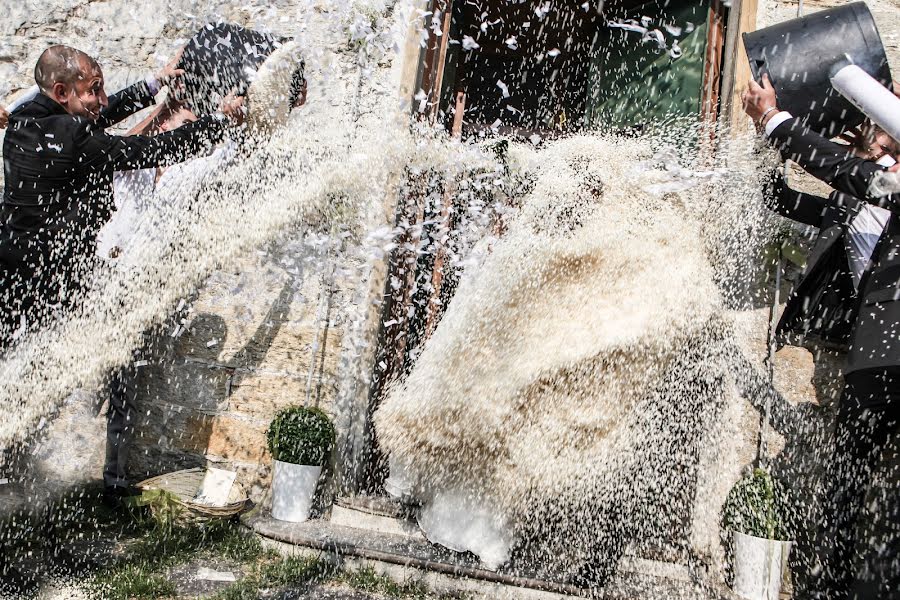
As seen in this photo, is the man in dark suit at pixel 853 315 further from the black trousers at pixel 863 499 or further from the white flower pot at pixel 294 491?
the white flower pot at pixel 294 491

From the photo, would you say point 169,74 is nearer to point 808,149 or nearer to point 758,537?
point 808,149

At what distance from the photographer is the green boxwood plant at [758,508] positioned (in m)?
2.97

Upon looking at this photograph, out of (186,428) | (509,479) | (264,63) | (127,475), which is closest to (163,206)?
(264,63)

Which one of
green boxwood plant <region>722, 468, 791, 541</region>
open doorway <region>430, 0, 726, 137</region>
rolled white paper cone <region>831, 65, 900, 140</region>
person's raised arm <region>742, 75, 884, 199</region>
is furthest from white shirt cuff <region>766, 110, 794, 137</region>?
green boxwood plant <region>722, 468, 791, 541</region>

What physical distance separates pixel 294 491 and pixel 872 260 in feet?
9.17

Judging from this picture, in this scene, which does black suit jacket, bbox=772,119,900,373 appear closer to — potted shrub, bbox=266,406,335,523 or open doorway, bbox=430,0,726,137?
open doorway, bbox=430,0,726,137

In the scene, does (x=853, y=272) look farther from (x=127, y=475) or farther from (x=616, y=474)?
(x=127, y=475)

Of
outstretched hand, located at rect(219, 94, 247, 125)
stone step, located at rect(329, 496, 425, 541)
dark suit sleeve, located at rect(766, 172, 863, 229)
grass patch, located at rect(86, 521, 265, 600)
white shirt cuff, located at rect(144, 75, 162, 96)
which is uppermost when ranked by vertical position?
white shirt cuff, located at rect(144, 75, 162, 96)

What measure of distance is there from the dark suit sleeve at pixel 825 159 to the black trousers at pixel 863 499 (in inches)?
26.3

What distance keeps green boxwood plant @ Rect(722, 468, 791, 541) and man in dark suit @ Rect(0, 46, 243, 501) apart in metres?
2.99

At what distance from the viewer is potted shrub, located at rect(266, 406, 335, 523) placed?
3.39m

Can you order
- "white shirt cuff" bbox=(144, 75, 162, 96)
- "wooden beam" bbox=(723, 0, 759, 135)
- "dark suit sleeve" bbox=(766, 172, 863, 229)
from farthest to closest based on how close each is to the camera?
"wooden beam" bbox=(723, 0, 759, 135) < "white shirt cuff" bbox=(144, 75, 162, 96) < "dark suit sleeve" bbox=(766, 172, 863, 229)

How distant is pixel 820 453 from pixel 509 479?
1855 millimetres

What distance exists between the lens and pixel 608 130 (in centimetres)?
441
